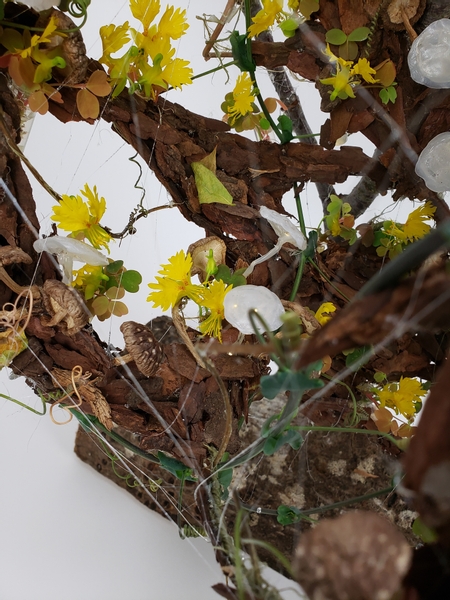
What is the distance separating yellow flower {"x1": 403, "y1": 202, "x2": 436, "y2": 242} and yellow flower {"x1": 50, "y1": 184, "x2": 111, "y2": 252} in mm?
288

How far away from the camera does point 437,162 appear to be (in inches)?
18.2

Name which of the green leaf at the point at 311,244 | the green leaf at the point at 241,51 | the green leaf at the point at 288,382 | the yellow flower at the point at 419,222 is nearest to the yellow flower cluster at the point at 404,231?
the yellow flower at the point at 419,222

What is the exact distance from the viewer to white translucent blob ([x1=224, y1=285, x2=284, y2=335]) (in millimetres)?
382

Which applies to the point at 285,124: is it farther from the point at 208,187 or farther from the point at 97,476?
the point at 97,476

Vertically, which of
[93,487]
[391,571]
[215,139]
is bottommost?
[391,571]

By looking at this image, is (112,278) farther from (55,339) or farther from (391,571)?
(391,571)

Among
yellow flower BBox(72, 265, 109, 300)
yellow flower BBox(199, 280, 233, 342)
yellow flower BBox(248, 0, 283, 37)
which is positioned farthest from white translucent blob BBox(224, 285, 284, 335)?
yellow flower BBox(248, 0, 283, 37)

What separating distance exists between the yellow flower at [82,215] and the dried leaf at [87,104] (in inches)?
2.3

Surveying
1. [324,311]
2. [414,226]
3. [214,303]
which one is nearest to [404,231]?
[414,226]

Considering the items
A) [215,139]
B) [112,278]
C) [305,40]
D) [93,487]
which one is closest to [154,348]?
[112,278]

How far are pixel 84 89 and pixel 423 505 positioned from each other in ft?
1.22

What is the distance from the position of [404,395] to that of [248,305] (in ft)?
0.82

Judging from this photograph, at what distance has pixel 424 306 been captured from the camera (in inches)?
7.3

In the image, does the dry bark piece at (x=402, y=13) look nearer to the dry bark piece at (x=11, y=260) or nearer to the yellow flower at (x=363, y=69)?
the yellow flower at (x=363, y=69)
